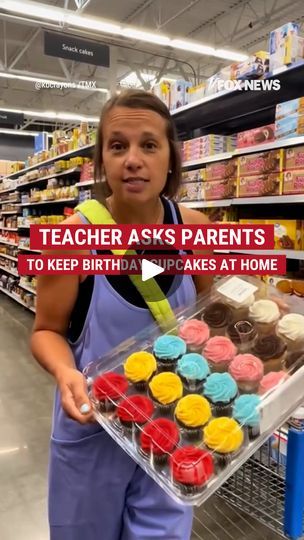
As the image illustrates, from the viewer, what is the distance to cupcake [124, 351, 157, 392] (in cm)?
104

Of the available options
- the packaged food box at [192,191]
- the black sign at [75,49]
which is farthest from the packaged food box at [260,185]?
the black sign at [75,49]

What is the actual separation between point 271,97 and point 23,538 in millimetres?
2983

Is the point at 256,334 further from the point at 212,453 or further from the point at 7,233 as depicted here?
the point at 7,233

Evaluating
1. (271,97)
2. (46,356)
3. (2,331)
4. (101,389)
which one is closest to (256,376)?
(101,389)

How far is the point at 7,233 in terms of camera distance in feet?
29.4

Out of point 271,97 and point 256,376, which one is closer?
point 256,376

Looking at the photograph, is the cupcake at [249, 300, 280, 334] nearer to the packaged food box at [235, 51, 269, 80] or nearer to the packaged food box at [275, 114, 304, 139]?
the packaged food box at [275, 114, 304, 139]

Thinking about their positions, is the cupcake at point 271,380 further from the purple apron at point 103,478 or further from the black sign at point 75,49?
the black sign at point 75,49

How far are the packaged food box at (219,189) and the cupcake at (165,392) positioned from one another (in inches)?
82.4

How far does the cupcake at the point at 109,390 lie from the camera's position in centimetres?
100

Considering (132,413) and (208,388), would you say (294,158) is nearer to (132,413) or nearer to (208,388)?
(208,388)

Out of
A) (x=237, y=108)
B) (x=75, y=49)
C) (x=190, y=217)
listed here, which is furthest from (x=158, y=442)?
(x=75, y=49)

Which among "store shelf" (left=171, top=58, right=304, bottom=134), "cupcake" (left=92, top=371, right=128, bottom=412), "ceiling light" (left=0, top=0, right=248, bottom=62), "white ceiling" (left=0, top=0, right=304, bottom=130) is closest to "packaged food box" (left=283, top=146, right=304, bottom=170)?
"store shelf" (left=171, top=58, right=304, bottom=134)

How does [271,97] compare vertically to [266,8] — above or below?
below
